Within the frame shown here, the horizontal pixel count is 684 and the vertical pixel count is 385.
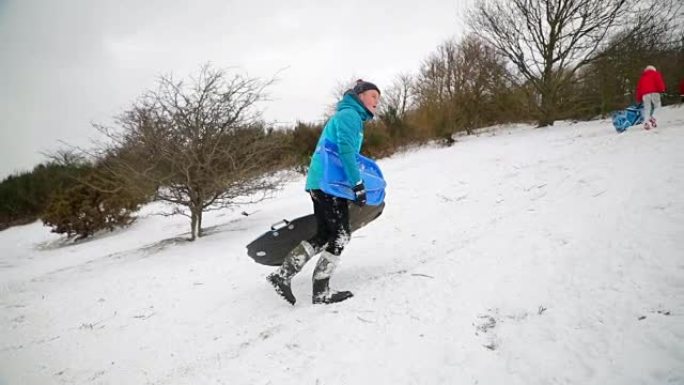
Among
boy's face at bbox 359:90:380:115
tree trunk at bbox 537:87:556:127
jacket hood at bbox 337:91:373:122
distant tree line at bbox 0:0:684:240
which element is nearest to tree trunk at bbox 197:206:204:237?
distant tree line at bbox 0:0:684:240

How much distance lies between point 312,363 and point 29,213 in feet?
71.7

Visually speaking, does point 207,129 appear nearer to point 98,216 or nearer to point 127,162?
point 127,162

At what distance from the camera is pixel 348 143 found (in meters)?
2.90

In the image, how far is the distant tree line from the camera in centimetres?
702

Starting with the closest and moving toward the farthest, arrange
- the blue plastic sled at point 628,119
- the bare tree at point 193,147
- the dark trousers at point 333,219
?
1. the dark trousers at point 333,219
2. the bare tree at point 193,147
3. the blue plastic sled at point 628,119

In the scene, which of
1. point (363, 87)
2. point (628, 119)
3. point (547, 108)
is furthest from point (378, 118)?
point (363, 87)

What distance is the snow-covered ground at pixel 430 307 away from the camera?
81.7 inches

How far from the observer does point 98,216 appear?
1127cm

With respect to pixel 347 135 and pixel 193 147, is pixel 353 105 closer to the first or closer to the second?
pixel 347 135

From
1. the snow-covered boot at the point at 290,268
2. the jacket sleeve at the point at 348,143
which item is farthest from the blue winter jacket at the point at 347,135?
the snow-covered boot at the point at 290,268

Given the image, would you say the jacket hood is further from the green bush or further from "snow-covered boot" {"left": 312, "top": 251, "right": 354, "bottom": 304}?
the green bush

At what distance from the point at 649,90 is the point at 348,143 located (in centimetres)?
1069

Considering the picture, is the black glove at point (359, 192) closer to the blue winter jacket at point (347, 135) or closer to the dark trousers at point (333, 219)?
the blue winter jacket at point (347, 135)

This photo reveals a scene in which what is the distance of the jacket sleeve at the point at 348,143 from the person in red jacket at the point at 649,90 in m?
10.5
